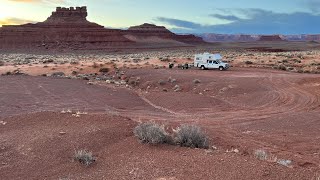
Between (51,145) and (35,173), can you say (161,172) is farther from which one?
(51,145)

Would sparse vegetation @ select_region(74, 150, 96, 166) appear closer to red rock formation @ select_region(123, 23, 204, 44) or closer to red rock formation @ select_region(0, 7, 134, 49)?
red rock formation @ select_region(0, 7, 134, 49)

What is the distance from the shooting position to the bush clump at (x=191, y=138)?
37.2ft

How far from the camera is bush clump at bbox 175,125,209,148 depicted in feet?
A: 37.2

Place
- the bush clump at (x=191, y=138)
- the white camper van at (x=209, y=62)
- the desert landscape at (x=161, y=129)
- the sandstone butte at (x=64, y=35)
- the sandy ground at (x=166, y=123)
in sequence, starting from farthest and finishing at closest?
the sandstone butte at (x=64, y=35)
the white camper van at (x=209, y=62)
the bush clump at (x=191, y=138)
the desert landscape at (x=161, y=129)
the sandy ground at (x=166, y=123)

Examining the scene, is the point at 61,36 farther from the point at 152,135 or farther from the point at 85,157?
the point at 85,157

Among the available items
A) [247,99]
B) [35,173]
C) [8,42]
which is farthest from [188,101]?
[8,42]

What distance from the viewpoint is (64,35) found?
14038cm

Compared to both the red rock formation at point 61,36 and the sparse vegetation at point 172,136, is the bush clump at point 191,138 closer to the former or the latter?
the sparse vegetation at point 172,136

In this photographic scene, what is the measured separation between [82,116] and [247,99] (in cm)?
1308

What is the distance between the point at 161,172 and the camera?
923 cm

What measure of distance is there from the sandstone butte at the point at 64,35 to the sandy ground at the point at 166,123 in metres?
107

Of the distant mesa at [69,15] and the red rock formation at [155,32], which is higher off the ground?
the distant mesa at [69,15]

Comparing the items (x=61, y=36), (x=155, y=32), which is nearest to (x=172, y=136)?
(x=61, y=36)

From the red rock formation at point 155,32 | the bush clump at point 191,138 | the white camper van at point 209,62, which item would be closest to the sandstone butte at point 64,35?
the red rock formation at point 155,32
